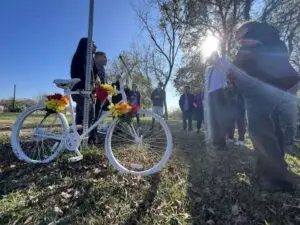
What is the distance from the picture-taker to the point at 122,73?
4211 mm

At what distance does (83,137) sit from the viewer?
3684 millimetres

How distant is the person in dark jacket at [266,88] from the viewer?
3.22 metres

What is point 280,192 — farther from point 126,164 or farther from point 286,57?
point 126,164

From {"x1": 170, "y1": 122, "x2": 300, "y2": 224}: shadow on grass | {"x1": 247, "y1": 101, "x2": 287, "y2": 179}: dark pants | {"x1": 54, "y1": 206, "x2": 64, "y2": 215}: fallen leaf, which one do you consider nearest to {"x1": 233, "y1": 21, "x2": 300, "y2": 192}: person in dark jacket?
{"x1": 247, "y1": 101, "x2": 287, "y2": 179}: dark pants

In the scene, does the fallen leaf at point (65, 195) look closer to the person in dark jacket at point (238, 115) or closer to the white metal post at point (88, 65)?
the white metal post at point (88, 65)

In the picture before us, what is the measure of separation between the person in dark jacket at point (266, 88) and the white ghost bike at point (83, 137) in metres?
1.13

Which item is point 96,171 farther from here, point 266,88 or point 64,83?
point 266,88

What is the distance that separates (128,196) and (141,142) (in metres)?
0.87

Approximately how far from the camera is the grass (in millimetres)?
2531

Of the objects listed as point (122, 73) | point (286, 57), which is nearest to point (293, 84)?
point (286, 57)

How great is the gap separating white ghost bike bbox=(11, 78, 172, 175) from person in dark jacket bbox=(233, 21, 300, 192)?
113cm

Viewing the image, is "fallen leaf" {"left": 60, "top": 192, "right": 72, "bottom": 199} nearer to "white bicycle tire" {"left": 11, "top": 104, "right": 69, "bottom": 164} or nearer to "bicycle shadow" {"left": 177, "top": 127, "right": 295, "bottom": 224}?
"white bicycle tire" {"left": 11, "top": 104, "right": 69, "bottom": 164}

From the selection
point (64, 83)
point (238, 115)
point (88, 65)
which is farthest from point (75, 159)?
point (238, 115)

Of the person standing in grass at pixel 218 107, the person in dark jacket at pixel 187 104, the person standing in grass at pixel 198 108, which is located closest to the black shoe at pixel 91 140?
the person standing in grass at pixel 218 107
